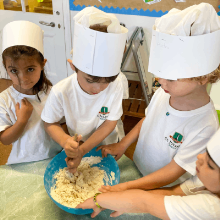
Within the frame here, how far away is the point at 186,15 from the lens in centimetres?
59

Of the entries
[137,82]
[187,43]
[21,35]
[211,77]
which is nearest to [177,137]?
[211,77]

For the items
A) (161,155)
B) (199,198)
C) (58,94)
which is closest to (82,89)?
(58,94)

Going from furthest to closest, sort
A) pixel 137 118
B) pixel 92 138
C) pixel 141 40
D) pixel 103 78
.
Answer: pixel 137 118
pixel 141 40
pixel 92 138
pixel 103 78

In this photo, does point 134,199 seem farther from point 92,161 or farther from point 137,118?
point 137,118

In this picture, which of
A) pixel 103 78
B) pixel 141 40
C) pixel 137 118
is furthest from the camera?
pixel 137 118

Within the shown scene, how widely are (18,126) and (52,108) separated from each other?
18cm

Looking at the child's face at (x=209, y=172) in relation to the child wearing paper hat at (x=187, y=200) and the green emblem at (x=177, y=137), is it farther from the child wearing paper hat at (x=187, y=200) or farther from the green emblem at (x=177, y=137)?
the green emblem at (x=177, y=137)

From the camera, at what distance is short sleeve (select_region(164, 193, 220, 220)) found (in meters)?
0.55

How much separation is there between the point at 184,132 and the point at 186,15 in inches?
16.4

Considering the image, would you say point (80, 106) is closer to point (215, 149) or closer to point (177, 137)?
point (177, 137)

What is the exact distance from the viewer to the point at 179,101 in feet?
2.68

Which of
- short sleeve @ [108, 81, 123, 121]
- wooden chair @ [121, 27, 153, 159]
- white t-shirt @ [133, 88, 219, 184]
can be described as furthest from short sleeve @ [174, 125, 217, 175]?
wooden chair @ [121, 27, 153, 159]

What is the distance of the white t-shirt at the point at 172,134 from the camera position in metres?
0.74

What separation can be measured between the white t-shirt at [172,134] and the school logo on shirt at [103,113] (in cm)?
19
